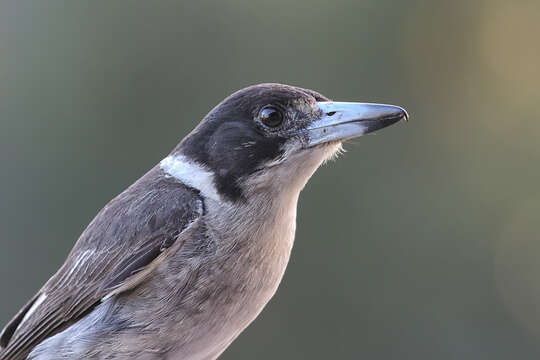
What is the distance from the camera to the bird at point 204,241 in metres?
3.15

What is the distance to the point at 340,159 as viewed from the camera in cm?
730

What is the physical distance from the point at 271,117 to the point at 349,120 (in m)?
0.33

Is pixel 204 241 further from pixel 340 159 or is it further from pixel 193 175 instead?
pixel 340 159

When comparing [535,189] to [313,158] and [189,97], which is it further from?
[313,158]

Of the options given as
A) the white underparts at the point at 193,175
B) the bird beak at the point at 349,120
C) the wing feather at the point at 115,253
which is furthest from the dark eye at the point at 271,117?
the wing feather at the point at 115,253

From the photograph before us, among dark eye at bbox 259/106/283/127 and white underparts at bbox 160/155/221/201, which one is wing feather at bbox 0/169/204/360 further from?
dark eye at bbox 259/106/283/127

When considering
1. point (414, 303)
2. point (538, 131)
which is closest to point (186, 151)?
point (414, 303)

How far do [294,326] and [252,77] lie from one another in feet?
8.04

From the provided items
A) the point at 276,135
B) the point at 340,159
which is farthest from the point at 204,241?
the point at 340,159

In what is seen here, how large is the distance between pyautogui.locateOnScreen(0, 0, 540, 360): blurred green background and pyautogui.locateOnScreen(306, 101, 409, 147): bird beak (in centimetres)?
406

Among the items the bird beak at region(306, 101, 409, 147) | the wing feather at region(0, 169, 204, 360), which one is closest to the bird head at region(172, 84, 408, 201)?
the bird beak at region(306, 101, 409, 147)

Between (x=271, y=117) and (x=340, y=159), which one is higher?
(x=271, y=117)

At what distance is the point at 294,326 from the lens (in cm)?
737

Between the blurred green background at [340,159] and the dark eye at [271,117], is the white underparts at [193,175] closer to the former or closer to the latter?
the dark eye at [271,117]
